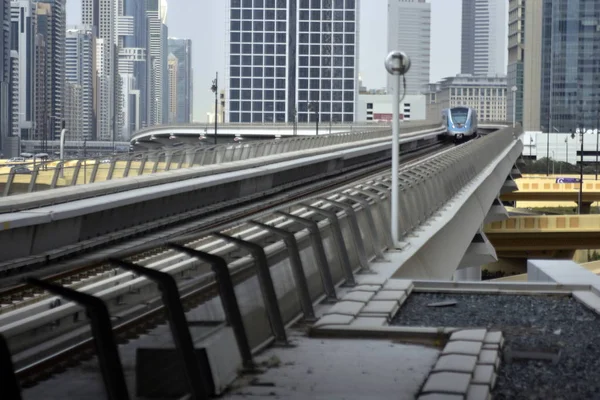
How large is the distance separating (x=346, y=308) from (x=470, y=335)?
168 centimetres

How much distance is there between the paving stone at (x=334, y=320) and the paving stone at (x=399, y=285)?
2081 mm

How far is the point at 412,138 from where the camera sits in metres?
73.2

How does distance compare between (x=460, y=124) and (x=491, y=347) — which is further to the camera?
(x=460, y=124)

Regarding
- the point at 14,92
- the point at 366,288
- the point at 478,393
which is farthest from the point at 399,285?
the point at 14,92

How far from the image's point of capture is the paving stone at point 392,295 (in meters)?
11.4

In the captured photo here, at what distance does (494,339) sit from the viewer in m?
8.98

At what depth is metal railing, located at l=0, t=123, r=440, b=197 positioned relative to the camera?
21312 mm

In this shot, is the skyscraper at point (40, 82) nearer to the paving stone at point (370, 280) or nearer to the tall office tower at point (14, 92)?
the tall office tower at point (14, 92)

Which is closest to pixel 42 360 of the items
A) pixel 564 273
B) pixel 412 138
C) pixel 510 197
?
pixel 564 273

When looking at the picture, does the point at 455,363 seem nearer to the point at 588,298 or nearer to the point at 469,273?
the point at 588,298

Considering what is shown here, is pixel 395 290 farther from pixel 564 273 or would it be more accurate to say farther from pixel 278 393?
pixel 278 393

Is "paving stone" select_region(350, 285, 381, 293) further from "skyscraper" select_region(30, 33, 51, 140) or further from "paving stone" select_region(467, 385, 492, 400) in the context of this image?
"skyscraper" select_region(30, 33, 51, 140)

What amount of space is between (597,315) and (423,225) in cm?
843

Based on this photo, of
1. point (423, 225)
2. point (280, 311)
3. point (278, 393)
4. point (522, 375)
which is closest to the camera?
point (278, 393)
